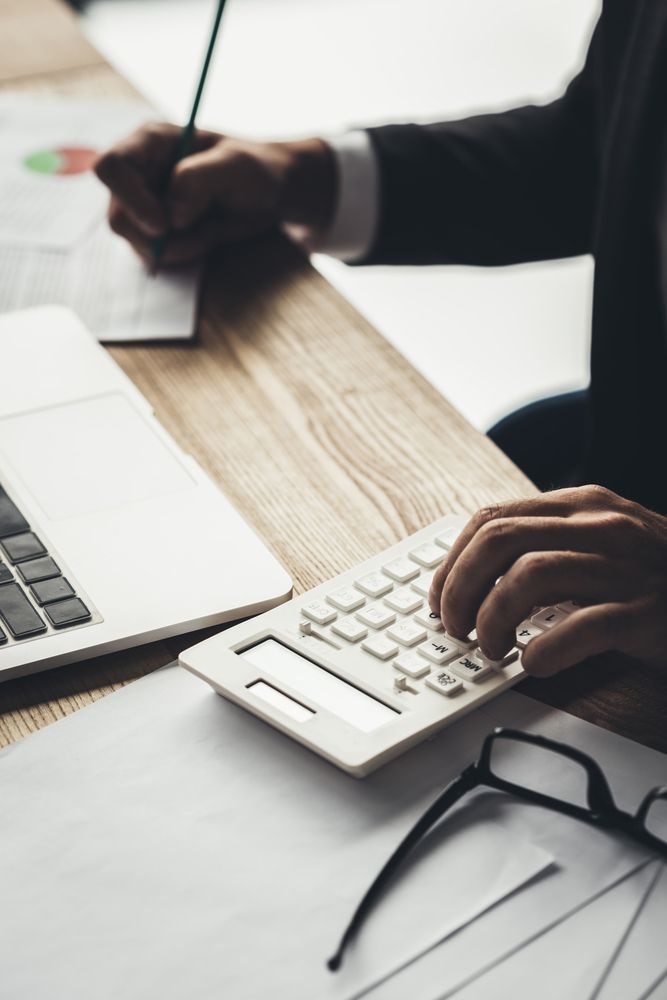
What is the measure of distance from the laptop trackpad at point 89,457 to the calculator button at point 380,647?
21 cm

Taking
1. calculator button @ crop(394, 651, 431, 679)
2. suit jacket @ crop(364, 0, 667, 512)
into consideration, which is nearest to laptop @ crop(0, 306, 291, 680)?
calculator button @ crop(394, 651, 431, 679)

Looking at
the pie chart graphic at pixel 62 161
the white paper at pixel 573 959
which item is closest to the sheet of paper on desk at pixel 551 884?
the white paper at pixel 573 959

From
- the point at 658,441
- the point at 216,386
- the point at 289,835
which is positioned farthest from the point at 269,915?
the point at 658,441

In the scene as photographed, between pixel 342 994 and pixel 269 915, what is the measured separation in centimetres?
5

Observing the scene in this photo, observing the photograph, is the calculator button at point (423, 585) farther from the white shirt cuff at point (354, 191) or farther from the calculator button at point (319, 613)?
the white shirt cuff at point (354, 191)

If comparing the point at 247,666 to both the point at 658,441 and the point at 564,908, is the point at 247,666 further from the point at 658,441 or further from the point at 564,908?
the point at 658,441

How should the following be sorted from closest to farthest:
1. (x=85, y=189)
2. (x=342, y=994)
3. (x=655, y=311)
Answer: (x=342, y=994) < (x=655, y=311) < (x=85, y=189)

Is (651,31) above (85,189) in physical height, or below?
above

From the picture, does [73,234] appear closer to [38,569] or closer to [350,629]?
[38,569]

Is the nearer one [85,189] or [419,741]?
[419,741]

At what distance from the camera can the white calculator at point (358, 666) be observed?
21.3 inches

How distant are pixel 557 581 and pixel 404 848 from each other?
6.6 inches

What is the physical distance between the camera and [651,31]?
963 mm

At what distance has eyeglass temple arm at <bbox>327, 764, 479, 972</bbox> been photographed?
1.50ft
